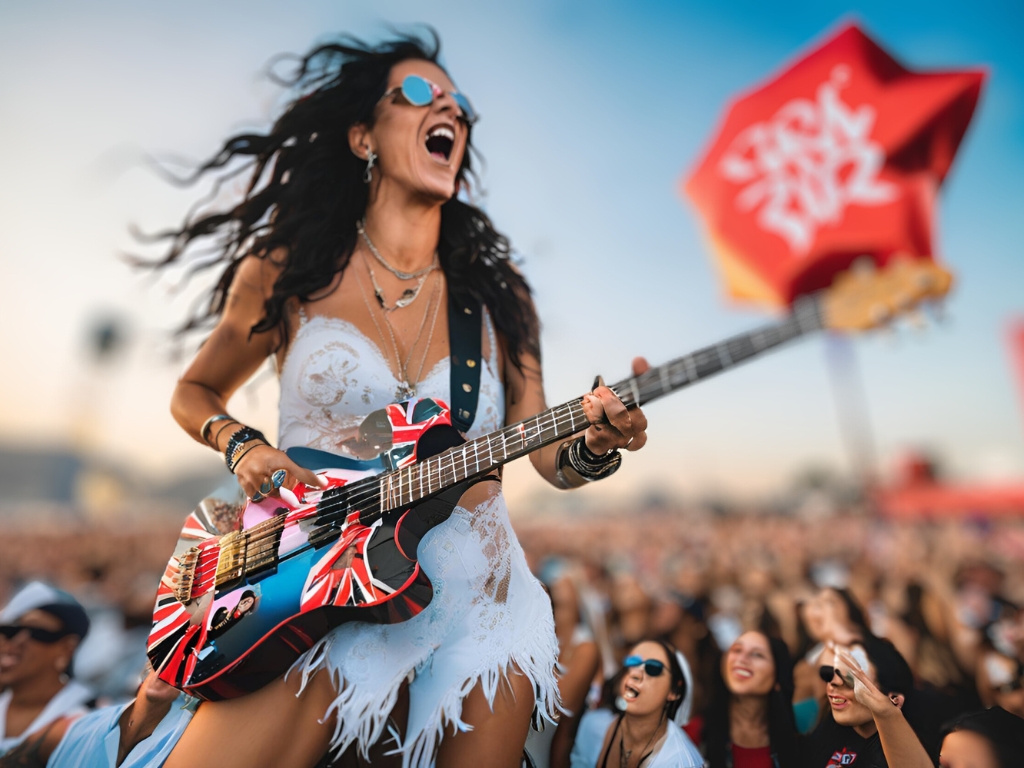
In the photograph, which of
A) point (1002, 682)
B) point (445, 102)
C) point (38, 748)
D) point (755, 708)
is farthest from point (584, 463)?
point (1002, 682)

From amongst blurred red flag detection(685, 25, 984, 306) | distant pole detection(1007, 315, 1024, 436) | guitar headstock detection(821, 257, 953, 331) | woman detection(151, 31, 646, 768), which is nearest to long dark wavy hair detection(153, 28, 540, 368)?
woman detection(151, 31, 646, 768)

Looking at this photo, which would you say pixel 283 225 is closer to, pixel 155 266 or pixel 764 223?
pixel 155 266

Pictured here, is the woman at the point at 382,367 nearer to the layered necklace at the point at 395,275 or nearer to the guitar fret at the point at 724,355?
the layered necklace at the point at 395,275

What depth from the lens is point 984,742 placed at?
1.79m

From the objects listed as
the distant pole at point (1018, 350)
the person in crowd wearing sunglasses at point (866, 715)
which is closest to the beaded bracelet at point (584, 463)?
the person in crowd wearing sunglasses at point (866, 715)

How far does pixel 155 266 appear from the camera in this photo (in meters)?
2.39

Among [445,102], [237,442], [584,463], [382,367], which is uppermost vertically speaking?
[445,102]

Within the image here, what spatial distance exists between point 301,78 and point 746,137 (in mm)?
10355

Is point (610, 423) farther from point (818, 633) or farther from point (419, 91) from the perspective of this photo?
point (818, 633)

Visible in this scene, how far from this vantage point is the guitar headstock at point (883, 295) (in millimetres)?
2262

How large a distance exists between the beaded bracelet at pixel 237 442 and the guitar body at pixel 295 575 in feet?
0.37

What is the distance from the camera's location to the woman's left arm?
159 cm

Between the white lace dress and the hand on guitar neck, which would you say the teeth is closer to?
the white lace dress

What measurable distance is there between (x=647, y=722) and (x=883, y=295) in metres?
1.67
